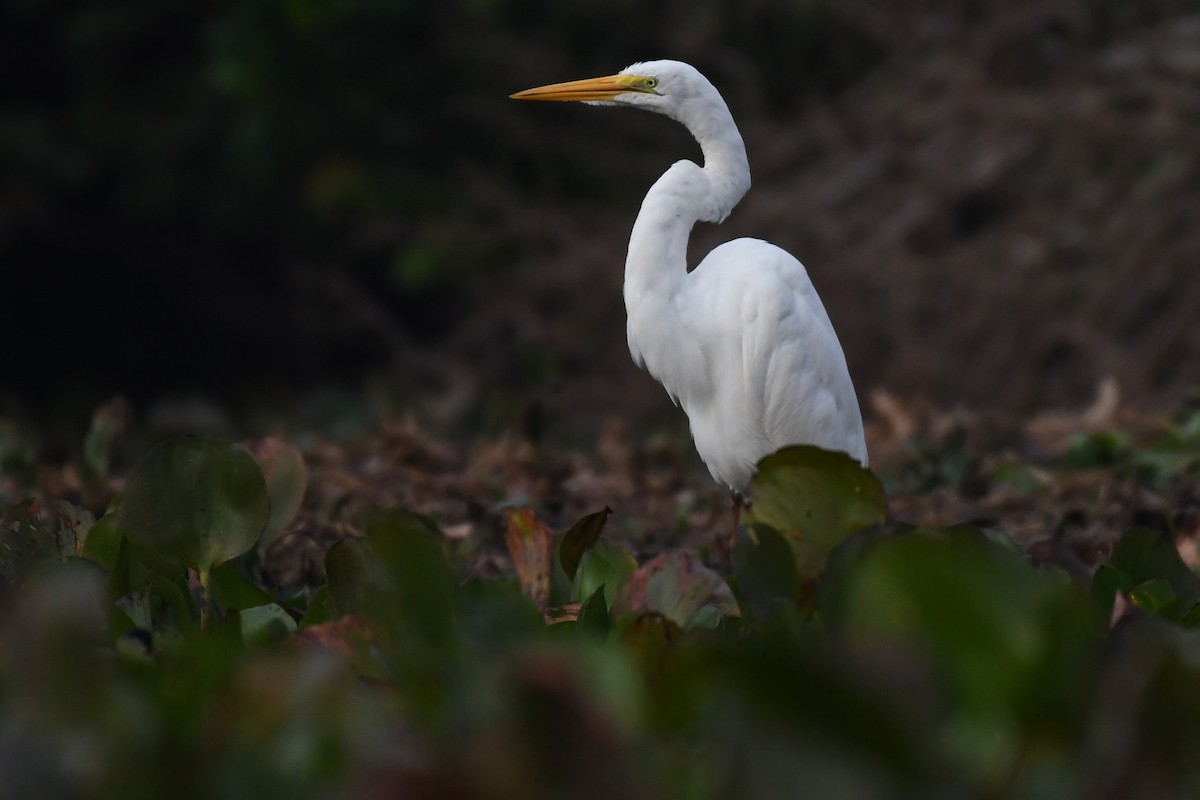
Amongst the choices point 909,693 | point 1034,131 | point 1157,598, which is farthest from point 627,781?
point 1034,131

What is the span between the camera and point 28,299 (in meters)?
9.84

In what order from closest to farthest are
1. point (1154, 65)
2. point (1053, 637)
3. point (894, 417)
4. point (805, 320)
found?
1. point (1053, 637)
2. point (805, 320)
3. point (894, 417)
4. point (1154, 65)

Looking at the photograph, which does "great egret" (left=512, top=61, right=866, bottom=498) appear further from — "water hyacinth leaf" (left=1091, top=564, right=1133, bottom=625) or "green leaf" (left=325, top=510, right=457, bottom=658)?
"green leaf" (left=325, top=510, right=457, bottom=658)

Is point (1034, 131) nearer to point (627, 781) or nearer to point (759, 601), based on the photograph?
point (759, 601)

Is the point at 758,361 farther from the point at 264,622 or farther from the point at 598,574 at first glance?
the point at 264,622

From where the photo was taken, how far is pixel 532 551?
6.60ft

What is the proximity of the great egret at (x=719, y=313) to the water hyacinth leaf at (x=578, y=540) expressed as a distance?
2.92 ft

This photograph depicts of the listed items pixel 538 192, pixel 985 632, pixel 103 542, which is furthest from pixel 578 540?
pixel 538 192

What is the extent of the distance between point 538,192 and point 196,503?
724 centimetres

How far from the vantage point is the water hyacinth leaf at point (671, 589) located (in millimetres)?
1749

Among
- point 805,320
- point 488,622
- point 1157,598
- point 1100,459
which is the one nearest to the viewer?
point 488,622

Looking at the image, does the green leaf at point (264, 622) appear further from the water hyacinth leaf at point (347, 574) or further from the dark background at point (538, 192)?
the dark background at point (538, 192)

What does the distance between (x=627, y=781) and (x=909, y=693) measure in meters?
0.18

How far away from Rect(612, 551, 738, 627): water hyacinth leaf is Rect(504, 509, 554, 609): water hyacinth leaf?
21 centimetres
